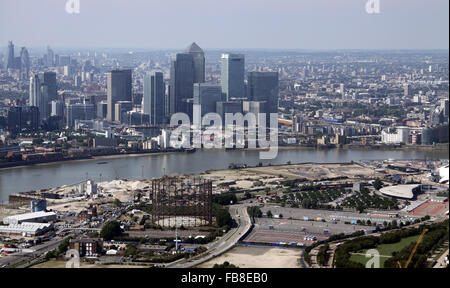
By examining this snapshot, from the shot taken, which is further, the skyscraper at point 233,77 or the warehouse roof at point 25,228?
the skyscraper at point 233,77

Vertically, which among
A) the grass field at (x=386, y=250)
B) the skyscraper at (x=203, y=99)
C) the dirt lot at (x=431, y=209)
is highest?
the skyscraper at (x=203, y=99)

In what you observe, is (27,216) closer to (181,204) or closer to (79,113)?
(181,204)

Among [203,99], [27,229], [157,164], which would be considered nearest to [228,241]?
[27,229]

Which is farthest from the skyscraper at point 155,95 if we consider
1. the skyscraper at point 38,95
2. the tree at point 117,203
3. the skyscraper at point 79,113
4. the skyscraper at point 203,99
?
the tree at point 117,203

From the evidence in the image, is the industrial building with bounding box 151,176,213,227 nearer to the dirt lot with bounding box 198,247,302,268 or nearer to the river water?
the dirt lot with bounding box 198,247,302,268

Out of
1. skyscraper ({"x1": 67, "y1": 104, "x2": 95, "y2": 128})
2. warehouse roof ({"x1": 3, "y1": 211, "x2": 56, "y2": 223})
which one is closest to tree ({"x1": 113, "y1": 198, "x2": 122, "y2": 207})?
warehouse roof ({"x1": 3, "y1": 211, "x2": 56, "y2": 223})

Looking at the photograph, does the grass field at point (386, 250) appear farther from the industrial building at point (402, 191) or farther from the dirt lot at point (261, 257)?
the industrial building at point (402, 191)

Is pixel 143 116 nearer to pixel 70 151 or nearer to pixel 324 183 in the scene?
pixel 70 151
